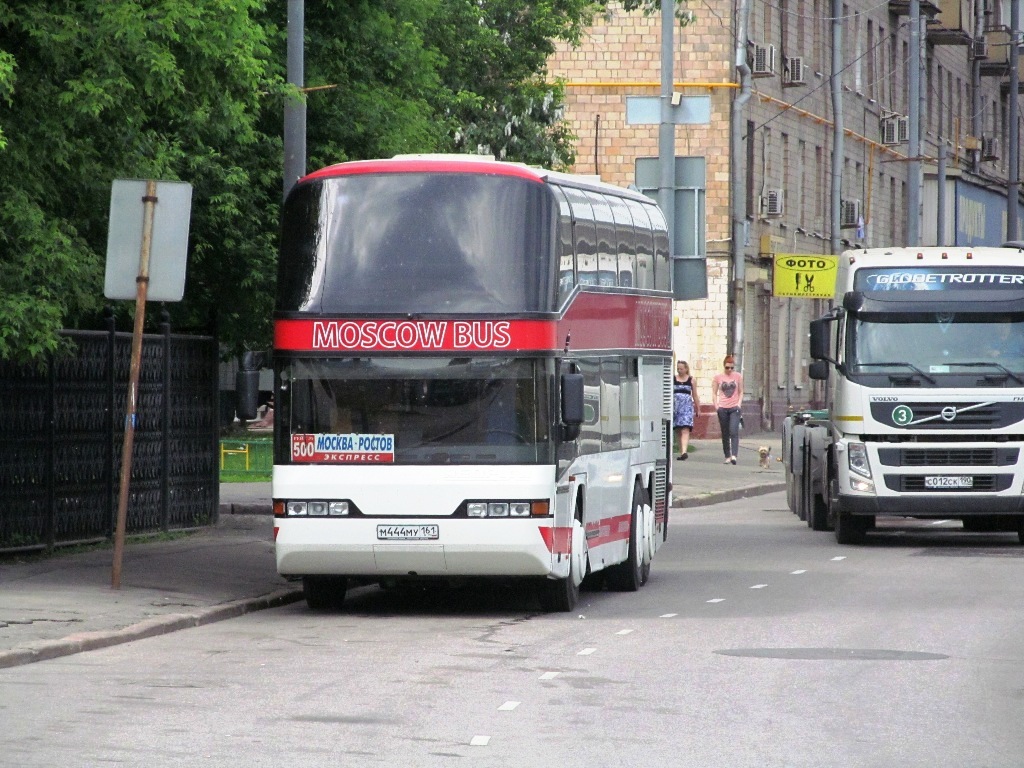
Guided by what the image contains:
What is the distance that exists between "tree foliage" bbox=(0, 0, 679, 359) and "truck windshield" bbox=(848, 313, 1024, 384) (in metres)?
5.18

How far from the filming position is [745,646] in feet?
45.1

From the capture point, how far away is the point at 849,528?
2372 cm

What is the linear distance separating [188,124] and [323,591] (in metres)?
4.57

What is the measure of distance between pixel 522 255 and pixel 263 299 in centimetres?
775

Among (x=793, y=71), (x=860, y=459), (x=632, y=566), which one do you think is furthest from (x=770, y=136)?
(x=632, y=566)

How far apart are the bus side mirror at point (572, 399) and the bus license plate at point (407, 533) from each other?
3.92 ft

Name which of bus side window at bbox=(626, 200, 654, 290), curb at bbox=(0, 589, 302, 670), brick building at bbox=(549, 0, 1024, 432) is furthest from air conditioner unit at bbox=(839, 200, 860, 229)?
curb at bbox=(0, 589, 302, 670)

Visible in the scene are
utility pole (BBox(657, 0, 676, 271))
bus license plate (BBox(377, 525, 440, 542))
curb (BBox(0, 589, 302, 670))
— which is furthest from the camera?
utility pole (BBox(657, 0, 676, 271))

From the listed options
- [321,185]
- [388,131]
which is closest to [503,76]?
[388,131]

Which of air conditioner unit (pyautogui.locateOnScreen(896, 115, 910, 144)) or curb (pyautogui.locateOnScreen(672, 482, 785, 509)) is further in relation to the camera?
air conditioner unit (pyautogui.locateOnScreen(896, 115, 910, 144))

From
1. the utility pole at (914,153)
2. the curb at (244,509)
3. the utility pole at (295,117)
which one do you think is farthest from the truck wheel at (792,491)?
the utility pole at (914,153)

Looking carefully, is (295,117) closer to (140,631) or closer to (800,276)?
(140,631)

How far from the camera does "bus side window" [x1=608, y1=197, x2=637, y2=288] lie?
58.5ft

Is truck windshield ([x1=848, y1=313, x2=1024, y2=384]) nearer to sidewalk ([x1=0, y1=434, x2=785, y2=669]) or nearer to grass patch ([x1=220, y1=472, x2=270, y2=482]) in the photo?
sidewalk ([x1=0, y1=434, x2=785, y2=669])
